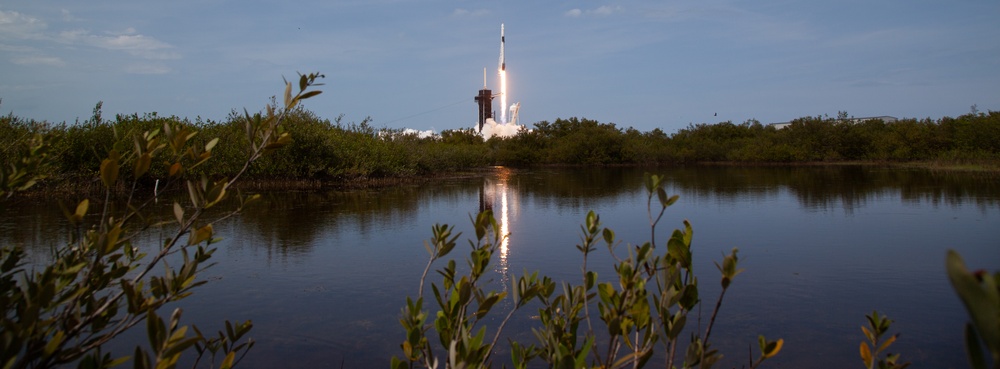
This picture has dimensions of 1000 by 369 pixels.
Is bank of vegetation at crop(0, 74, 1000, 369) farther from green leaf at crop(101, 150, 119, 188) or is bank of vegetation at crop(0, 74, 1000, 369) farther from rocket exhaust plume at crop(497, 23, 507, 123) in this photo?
rocket exhaust plume at crop(497, 23, 507, 123)

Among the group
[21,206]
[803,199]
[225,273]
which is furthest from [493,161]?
[225,273]

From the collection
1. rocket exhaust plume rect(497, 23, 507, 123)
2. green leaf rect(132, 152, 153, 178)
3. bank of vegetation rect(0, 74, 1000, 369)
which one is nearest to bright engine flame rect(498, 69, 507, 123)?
rocket exhaust plume rect(497, 23, 507, 123)

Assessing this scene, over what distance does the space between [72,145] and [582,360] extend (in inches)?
880

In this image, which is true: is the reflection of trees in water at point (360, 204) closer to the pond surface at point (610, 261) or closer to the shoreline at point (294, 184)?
the pond surface at point (610, 261)

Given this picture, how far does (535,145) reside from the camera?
70688 millimetres

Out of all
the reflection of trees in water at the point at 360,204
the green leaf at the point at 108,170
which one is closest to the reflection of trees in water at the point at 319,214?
the reflection of trees in water at the point at 360,204

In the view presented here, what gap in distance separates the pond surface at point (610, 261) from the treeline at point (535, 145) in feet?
7.21

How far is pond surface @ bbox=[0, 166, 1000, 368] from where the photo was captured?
618 centimetres

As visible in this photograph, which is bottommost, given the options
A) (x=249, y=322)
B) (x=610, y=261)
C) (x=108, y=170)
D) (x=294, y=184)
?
(x=610, y=261)

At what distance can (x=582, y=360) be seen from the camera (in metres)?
2.04

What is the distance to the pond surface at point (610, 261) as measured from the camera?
6.18 m

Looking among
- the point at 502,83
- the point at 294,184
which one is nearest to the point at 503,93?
the point at 502,83

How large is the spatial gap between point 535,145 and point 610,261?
61.2 metres

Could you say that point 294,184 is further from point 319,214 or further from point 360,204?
point 319,214
